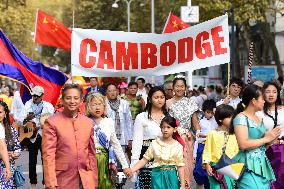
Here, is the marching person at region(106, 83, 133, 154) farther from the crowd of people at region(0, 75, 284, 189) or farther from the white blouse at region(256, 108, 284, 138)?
the white blouse at region(256, 108, 284, 138)

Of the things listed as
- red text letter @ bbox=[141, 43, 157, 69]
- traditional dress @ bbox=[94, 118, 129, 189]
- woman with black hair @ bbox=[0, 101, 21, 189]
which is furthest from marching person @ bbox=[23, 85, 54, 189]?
traditional dress @ bbox=[94, 118, 129, 189]

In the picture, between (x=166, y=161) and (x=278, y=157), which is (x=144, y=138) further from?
(x=278, y=157)

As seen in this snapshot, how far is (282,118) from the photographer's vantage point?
397 inches

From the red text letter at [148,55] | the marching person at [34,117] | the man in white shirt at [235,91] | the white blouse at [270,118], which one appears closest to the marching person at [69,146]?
the white blouse at [270,118]

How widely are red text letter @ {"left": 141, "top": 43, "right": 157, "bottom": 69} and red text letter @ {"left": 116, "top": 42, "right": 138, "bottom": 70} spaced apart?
11cm

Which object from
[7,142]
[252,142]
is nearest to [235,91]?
[7,142]

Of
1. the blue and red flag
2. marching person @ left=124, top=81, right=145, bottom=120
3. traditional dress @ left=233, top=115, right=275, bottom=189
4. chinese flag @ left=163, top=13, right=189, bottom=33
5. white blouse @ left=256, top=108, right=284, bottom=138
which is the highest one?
chinese flag @ left=163, top=13, right=189, bottom=33

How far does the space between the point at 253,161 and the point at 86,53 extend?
4.57m

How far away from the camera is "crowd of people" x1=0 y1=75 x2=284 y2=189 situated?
324 inches

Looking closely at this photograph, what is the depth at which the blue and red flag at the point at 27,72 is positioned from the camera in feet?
44.5

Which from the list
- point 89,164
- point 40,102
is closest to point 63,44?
point 40,102

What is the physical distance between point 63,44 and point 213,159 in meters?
11.1

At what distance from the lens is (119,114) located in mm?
13328

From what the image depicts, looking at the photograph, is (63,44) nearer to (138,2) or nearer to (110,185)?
(110,185)
